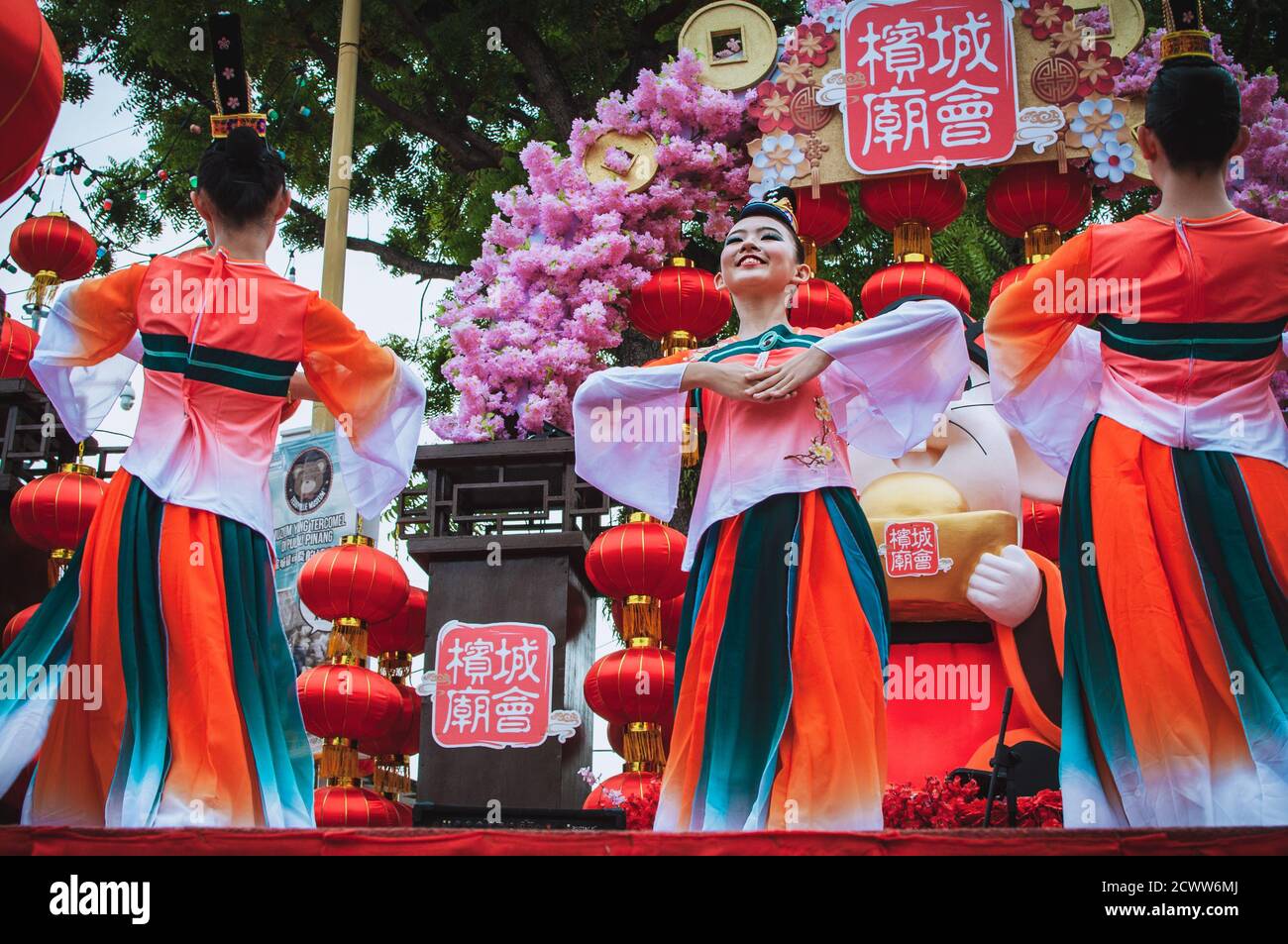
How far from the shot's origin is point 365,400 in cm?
461

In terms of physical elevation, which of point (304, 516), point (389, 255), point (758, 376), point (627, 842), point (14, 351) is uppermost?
point (389, 255)

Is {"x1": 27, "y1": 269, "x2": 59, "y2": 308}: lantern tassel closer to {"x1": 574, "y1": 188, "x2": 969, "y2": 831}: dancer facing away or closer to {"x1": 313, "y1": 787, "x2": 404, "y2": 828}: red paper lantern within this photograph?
{"x1": 313, "y1": 787, "x2": 404, "y2": 828}: red paper lantern

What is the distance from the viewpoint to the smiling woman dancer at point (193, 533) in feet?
13.0

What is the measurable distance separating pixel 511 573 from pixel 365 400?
7.81ft

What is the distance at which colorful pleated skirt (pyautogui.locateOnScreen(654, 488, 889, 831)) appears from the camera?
3.92 m

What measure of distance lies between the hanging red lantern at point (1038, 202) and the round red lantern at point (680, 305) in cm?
130

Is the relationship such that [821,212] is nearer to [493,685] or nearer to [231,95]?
[493,685]

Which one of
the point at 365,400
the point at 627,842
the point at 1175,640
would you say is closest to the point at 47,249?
the point at 365,400

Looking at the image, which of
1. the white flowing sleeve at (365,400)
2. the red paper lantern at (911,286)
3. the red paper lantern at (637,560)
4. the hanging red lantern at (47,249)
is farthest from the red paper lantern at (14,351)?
the red paper lantern at (911,286)

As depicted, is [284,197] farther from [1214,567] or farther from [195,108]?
[195,108]

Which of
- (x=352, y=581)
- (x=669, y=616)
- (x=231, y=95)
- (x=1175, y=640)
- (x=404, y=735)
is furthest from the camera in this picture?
(x=404, y=735)

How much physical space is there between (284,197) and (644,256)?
2.76m

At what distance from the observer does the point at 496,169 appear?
1108 centimetres
